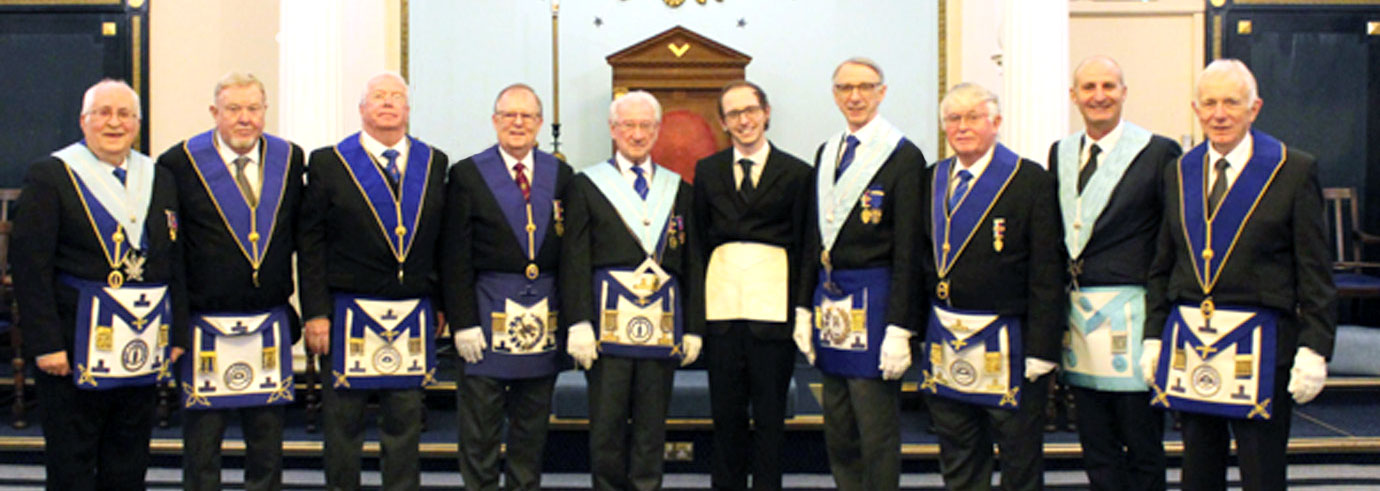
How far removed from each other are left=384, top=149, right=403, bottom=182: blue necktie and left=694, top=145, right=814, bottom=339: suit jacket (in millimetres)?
880

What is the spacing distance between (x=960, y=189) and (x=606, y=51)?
456cm

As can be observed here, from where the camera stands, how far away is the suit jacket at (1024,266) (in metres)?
2.57

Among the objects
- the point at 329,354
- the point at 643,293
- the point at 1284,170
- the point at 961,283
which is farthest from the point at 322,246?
the point at 1284,170

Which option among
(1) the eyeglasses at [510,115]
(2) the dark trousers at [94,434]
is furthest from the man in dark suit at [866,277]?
(2) the dark trousers at [94,434]

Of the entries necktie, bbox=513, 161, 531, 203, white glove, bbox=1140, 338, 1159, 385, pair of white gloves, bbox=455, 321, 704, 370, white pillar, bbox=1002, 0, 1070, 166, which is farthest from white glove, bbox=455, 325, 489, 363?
white pillar, bbox=1002, 0, 1070, 166

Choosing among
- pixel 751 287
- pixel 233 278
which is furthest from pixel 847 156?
pixel 233 278

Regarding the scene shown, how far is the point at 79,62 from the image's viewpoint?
19.8ft

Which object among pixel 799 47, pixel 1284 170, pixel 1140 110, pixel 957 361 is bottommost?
pixel 957 361

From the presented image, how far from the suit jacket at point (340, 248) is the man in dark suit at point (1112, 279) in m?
1.82

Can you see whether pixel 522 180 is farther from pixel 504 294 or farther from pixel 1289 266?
pixel 1289 266

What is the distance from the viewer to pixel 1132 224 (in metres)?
2.61

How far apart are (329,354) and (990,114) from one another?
1938mm

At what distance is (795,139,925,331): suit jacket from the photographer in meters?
2.71

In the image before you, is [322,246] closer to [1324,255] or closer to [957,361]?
[957,361]
